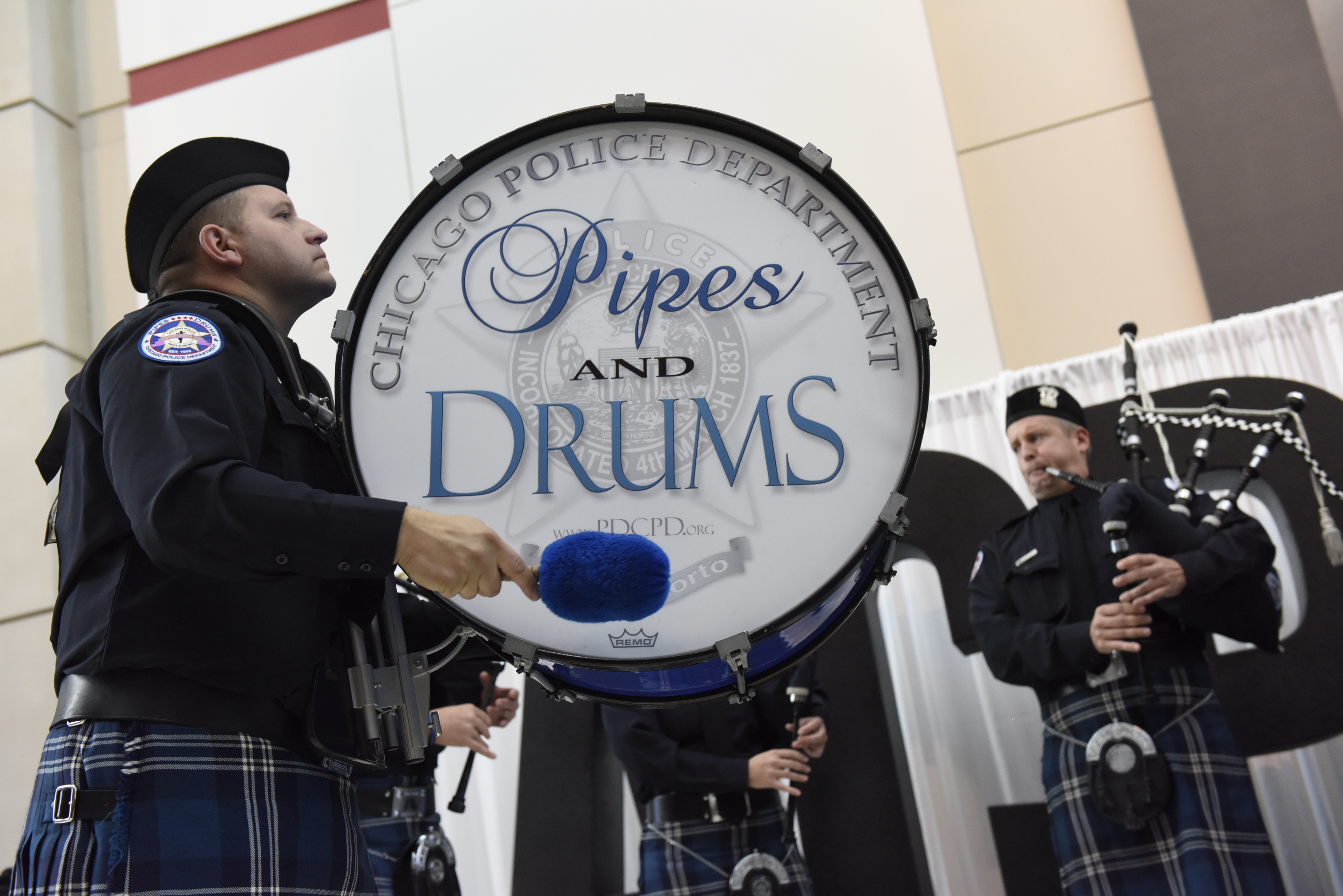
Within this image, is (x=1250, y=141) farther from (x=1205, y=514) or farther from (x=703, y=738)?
(x=703, y=738)

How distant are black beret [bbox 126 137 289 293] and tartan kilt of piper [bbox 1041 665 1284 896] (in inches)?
89.9

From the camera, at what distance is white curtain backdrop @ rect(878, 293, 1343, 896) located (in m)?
3.21

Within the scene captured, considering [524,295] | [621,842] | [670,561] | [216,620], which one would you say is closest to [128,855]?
[216,620]

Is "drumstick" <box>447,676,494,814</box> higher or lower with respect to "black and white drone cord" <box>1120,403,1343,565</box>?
lower

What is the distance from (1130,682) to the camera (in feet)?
8.48

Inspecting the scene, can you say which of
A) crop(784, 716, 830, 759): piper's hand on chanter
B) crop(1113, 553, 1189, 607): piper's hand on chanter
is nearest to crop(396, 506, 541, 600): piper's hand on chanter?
crop(784, 716, 830, 759): piper's hand on chanter

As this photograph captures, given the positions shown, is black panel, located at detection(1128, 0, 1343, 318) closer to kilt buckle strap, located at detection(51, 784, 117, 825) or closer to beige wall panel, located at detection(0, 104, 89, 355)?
kilt buckle strap, located at detection(51, 784, 117, 825)

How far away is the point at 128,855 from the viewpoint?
1041 millimetres

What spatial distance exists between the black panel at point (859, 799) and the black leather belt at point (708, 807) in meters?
0.46

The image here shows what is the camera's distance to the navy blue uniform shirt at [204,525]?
1.00 meters

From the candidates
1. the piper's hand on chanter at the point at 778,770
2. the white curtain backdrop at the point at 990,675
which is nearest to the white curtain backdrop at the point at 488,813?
the piper's hand on chanter at the point at 778,770

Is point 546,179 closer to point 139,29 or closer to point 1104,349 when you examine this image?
point 1104,349

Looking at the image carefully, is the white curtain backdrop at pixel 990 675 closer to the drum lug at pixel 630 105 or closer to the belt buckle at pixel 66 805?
the drum lug at pixel 630 105

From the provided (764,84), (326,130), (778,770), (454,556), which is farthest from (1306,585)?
(326,130)
